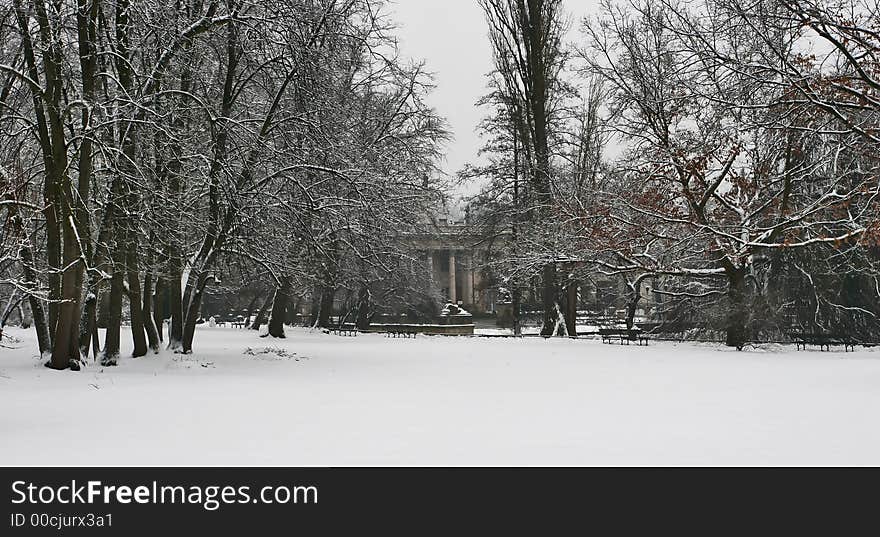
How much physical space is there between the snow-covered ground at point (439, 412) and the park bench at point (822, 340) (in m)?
4.48

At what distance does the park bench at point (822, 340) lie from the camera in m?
22.3

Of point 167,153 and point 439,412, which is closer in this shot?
point 439,412

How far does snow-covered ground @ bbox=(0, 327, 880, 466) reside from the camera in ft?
23.7

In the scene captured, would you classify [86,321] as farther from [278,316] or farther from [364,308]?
[364,308]

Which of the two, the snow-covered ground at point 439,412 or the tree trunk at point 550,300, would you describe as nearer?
the snow-covered ground at point 439,412

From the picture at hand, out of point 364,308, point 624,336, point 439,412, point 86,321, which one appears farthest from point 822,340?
point 364,308

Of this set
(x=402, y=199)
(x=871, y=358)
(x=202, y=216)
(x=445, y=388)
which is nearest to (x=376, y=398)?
(x=445, y=388)

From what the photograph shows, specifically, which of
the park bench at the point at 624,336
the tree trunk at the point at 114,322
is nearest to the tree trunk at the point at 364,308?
the park bench at the point at 624,336

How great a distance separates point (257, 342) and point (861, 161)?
59.3 feet

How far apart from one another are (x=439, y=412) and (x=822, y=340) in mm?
16635

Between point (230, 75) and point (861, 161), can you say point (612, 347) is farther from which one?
point (230, 75)

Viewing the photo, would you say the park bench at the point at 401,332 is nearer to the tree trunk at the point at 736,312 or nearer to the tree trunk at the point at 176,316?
the tree trunk at the point at 736,312

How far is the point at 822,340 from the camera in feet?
75.0

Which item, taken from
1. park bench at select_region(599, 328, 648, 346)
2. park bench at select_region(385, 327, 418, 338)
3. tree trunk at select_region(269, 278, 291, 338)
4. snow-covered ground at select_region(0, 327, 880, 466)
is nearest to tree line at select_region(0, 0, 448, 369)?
snow-covered ground at select_region(0, 327, 880, 466)
